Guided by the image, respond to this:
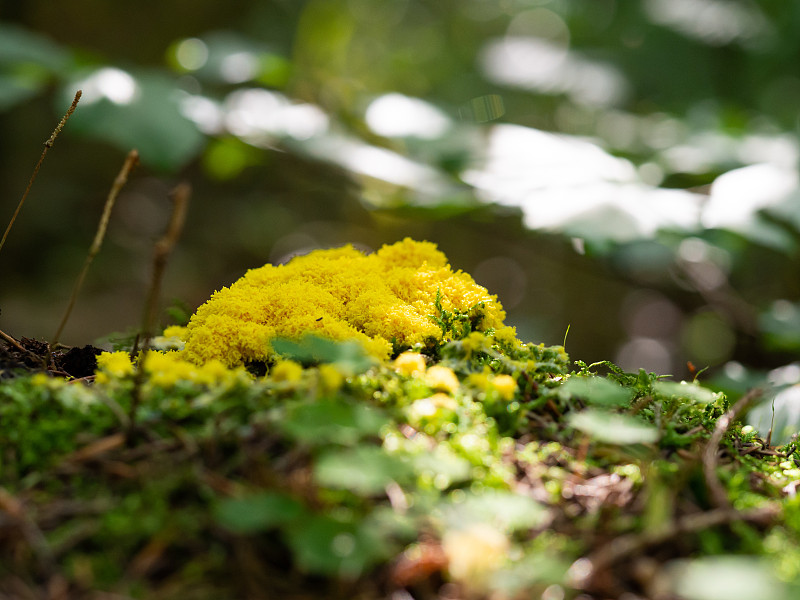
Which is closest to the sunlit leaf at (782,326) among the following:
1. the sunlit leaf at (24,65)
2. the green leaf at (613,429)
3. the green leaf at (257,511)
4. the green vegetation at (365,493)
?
the green vegetation at (365,493)

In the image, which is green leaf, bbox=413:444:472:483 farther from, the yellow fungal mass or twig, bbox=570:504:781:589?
the yellow fungal mass

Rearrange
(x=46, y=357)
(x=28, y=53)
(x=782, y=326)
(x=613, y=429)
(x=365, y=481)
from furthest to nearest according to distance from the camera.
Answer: (x=782, y=326) → (x=28, y=53) → (x=46, y=357) → (x=613, y=429) → (x=365, y=481)

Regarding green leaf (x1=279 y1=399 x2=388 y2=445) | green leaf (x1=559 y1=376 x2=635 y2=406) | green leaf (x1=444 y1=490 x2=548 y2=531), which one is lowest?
green leaf (x1=444 y1=490 x2=548 y2=531)

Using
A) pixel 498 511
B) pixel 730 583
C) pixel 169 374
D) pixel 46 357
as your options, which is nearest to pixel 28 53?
pixel 46 357

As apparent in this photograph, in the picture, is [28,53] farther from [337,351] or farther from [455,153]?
[337,351]

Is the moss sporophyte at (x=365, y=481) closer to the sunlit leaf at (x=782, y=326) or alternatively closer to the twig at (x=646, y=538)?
the twig at (x=646, y=538)

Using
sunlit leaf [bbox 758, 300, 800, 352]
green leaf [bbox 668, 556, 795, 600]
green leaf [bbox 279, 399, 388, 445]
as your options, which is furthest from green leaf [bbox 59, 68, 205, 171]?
sunlit leaf [bbox 758, 300, 800, 352]

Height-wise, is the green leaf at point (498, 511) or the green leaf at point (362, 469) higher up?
the green leaf at point (362, 469)
